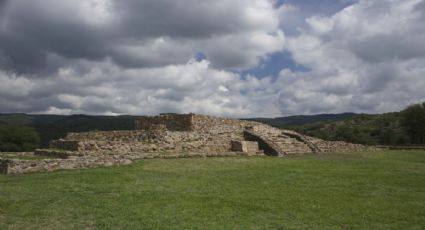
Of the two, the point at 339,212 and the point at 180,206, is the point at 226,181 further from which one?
the point at 339,212

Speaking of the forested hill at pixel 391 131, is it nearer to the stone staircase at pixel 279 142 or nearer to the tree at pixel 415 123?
the tree at pixel 415 123

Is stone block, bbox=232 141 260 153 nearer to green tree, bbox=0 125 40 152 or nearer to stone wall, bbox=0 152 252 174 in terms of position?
stone wall, bbox=0 152 252 174

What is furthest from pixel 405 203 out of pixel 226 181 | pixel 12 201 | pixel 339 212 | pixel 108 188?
pixel 12 201

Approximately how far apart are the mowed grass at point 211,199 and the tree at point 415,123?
33910 mm

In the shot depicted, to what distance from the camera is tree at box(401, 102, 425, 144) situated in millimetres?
45250

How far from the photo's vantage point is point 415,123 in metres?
45.8

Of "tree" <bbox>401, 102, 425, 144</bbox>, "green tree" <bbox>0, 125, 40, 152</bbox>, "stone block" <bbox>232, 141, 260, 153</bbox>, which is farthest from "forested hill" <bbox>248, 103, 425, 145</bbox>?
"green tree" <bbox>0, 125, 40, 152</bbox>

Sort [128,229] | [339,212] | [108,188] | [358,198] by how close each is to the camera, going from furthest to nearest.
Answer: [108,188] < [358,198] < [339,212] < [128,229]

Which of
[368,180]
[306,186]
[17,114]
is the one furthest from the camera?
[17,114]

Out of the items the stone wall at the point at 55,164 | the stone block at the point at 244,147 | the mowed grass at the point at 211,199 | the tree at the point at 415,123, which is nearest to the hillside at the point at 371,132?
the tree at the point at 415,123

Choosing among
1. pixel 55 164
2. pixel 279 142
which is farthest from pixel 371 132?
pixel 55 164

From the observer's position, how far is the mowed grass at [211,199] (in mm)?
7941

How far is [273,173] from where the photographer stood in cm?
1453

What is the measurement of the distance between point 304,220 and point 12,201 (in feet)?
22.7
